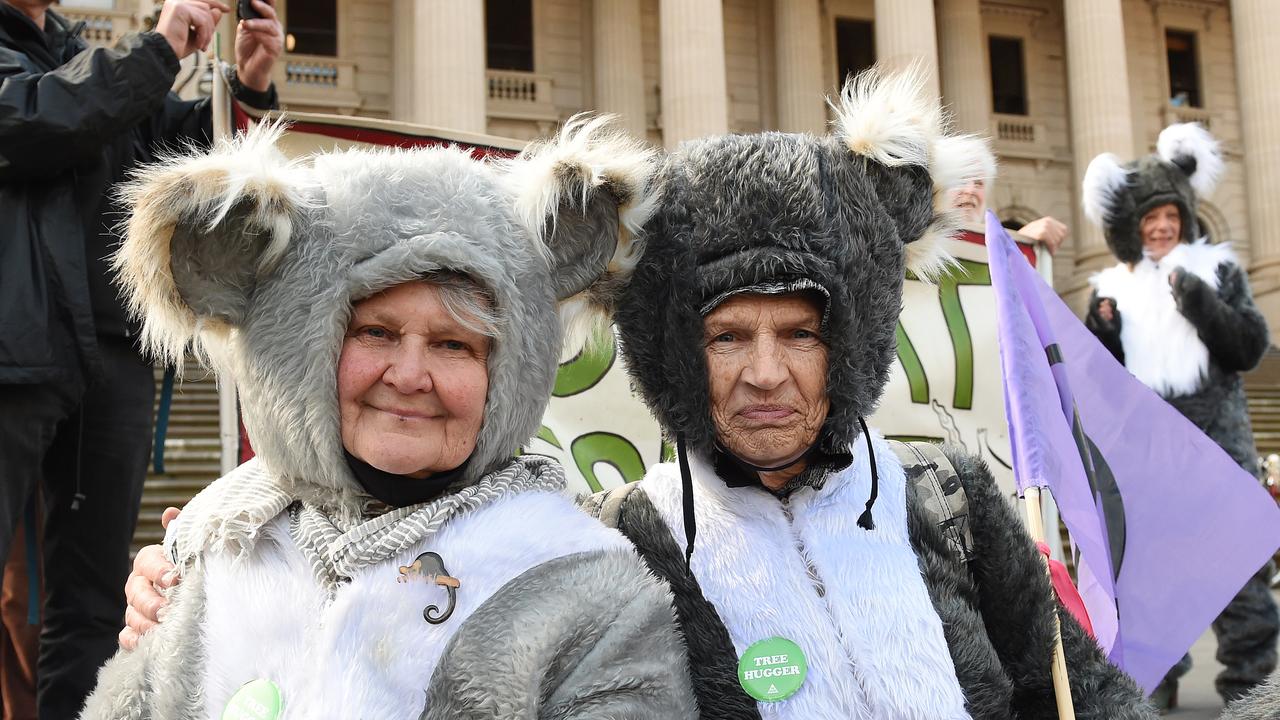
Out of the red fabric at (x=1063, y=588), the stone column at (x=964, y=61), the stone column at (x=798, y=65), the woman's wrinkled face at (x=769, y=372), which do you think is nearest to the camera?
the woman's wrinkled face at (x=769, y=372)

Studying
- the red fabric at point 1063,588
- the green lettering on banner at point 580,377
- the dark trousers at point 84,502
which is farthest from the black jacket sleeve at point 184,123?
the red fabric at point 1063,588

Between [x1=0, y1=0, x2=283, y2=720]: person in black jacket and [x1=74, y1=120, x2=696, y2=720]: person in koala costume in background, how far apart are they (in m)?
0.87

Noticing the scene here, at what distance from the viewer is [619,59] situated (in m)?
22.5

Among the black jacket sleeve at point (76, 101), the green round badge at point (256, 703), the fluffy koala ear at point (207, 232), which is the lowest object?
the green round badge at point (256, 703)

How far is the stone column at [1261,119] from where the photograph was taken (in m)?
23.1

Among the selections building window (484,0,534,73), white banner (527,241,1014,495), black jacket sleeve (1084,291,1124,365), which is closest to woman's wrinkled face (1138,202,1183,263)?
black jacket sleeve (1084,291,1124,365)

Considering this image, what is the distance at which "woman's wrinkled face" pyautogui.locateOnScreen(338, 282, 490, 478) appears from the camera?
1.77m

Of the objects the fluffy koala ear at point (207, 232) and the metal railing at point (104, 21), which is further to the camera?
the metal railing at point (104, 21)

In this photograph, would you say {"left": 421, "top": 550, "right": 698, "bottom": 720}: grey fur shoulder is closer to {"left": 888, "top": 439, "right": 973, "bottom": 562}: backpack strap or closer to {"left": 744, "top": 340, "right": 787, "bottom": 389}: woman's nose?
{"left": 744, "top": 340, "right": 787, "bottom": 389}: woman's nose

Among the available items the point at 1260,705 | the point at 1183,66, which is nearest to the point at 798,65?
the point at 1183,66

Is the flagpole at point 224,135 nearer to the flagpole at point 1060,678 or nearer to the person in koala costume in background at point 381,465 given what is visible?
the person in koala costume in background at point 381,465

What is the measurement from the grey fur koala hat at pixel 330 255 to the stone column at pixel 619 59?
2059 centimetres

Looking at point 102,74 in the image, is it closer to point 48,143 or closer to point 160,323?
point 48,143

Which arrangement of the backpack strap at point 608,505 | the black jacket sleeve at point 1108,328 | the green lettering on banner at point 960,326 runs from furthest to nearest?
1. the black jacket sleeve at point 1108,328
2. the green lettering on banner at point 960,326
3. the backpack strap at point 608,505
